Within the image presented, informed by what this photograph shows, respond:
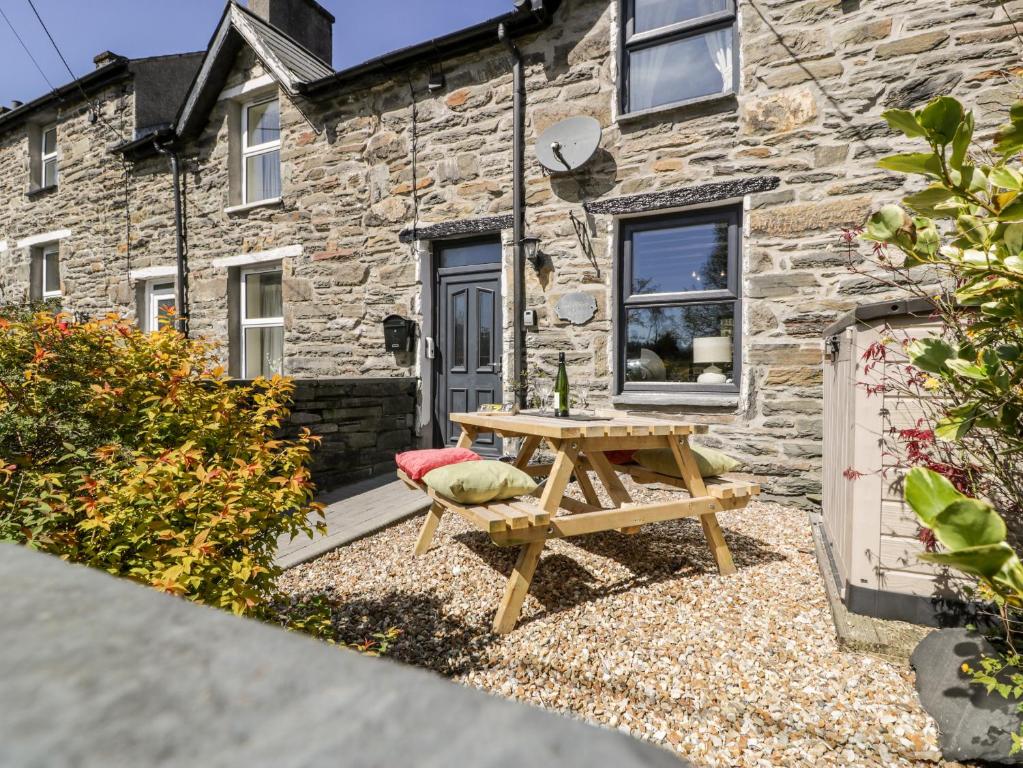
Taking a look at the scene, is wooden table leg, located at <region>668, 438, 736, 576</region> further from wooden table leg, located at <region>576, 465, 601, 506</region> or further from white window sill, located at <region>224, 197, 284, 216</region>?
white window sill, located at <region>224, 197, 284, 216</region>

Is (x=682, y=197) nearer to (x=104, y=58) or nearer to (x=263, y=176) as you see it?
(x=263, y=176)

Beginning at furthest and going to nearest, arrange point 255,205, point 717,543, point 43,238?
point 43,238 → point 255,205 → point 717,543

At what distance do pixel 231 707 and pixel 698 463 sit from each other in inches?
123

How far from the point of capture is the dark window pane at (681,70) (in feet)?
16.5

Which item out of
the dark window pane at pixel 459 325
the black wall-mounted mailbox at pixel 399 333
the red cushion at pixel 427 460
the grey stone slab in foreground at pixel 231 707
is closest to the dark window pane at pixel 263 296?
the black wall-mounted mailbox at pixel 399 333

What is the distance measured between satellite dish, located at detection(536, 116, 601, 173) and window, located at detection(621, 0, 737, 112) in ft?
1.42

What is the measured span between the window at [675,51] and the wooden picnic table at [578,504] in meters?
3.69

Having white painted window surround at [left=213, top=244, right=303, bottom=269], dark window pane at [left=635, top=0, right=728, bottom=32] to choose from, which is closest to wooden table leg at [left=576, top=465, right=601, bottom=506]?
dark window pane at [left=635, top=0, right=728, bottom=32]

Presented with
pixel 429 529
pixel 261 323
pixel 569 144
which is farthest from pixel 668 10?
pixel 261 323

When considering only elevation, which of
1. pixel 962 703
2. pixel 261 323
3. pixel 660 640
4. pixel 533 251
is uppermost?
pixel 533 251

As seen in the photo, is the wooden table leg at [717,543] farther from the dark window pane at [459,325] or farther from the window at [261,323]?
the window at [261,323]

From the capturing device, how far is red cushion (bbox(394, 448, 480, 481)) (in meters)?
2.93

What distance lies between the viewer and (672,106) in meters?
5.00

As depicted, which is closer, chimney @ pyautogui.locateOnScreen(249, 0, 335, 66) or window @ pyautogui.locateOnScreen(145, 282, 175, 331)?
chimney @ pyautogui.locateOnScreen(249, 0, 335, 66)
